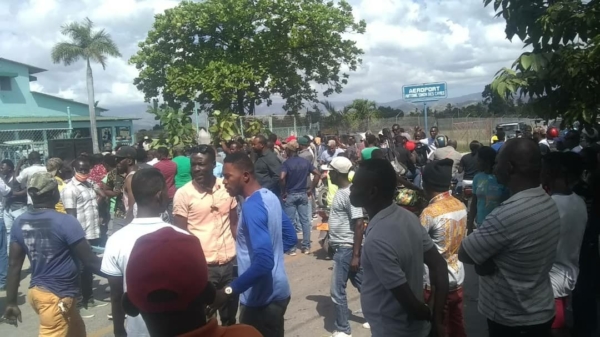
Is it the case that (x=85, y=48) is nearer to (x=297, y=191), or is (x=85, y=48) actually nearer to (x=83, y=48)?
(x=83, y=48)

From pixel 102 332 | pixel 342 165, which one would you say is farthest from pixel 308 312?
pixel 102 332

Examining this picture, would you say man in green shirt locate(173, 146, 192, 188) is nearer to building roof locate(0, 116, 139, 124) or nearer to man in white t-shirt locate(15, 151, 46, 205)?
man in white t-shirt locate(15, 151, 46, 205)

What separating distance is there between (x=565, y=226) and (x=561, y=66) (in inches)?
50.8

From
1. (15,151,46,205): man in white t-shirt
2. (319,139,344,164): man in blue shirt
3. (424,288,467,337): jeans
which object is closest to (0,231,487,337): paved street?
(424,288,467,337): jeans

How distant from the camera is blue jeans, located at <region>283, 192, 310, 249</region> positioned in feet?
30.5

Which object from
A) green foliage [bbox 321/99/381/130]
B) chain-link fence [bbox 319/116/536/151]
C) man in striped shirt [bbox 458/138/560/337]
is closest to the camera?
man in striped shirt [bbox 458/138/560/337]

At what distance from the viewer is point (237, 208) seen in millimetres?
4781

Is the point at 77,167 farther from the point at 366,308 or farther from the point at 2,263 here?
the point at 366,308

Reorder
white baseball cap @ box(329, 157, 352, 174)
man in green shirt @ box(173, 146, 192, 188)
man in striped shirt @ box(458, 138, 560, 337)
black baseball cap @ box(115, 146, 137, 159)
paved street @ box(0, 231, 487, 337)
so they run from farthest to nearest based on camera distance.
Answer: man in green shirt @ box(173, 146, 192, 188) < black baseball cap @ box(115, 146, 137, 159) < paved street @ box(0, 231, 487, 337) < white baseball cap @ box(329, 157, 352, 174) < man in striped shirt @ box(458, 138, 560, 337)

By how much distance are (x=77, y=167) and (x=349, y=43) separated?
1106 inches

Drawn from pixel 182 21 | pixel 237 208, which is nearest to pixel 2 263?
pixel 237 208

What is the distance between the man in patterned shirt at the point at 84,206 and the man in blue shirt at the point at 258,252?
3.84 meters

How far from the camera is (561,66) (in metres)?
4.32

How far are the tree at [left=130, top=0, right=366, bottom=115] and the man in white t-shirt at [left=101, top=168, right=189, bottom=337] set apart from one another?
27.6 m
